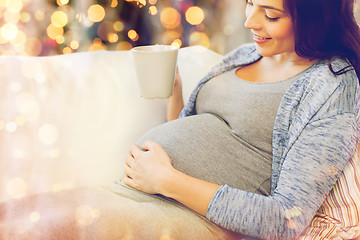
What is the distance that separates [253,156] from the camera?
2.72 ft

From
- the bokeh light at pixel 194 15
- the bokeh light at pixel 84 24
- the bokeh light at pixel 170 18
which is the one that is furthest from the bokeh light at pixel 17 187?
the bokeh light at pixel 194 15

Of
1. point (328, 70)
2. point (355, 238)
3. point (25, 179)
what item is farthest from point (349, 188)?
point (25, 179)

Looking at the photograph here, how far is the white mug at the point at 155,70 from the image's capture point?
0.79 m

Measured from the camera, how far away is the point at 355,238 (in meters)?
0.75

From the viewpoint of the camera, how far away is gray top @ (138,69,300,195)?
2.65ft

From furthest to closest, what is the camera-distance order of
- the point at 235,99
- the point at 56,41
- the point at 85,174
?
the point at 56,41 < the point at 85,174 < the point at 235,99

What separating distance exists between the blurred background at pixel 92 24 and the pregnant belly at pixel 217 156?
664 millimetres

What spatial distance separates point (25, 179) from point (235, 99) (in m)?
0.64

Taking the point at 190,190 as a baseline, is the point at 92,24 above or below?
above

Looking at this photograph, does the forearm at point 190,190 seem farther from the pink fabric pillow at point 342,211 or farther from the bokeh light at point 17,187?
the bokeh light at point 17,187

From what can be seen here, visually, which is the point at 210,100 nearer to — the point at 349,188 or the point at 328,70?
the point at 328,70

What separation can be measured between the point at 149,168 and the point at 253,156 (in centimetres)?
27

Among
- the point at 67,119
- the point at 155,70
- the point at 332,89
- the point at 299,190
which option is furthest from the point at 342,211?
the point at 67,119

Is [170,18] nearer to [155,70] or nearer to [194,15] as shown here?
[194,15]
